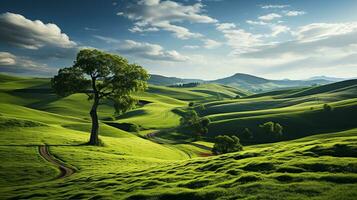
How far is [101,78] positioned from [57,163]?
76.4 ft

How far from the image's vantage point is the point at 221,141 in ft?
342

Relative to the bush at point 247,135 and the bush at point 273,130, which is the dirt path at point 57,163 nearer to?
the bush at point 247,135

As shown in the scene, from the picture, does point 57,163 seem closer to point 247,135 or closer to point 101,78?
point 101,78

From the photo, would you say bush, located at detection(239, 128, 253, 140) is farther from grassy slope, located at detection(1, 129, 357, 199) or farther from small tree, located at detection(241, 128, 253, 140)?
grassy slope, located at detection(1, 129, 357, 199)

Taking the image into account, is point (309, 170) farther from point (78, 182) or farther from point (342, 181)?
point (78, 182)

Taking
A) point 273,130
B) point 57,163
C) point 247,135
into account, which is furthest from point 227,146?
point 57,163

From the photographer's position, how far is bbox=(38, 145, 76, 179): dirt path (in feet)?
145

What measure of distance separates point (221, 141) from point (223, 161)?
68609mm

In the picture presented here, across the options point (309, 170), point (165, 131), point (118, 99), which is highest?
point (118, 99)

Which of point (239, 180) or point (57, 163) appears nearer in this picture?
point (239, 180)

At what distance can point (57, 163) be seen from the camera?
1943 inches

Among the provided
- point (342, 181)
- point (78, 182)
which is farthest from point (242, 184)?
point (78, 182)

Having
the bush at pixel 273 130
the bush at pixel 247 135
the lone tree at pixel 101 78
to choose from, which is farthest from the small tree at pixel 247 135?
the lone tree at pixel 101 78

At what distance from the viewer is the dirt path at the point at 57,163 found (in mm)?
44219
